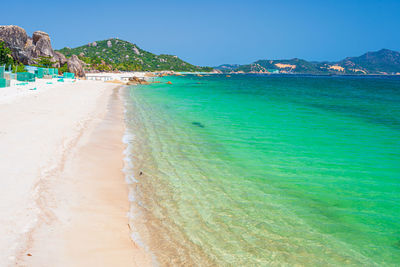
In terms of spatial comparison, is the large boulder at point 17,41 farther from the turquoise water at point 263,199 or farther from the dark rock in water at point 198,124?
the turquoise water at point 263,199

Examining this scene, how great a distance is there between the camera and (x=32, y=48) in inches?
3164

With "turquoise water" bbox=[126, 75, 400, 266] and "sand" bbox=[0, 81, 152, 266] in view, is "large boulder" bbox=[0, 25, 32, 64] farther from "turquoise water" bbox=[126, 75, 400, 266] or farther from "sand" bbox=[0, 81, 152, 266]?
"turquoise water" bbox=[126, 75, 400, 266]

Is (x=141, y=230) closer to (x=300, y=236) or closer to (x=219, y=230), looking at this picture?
(x=219, y=230)

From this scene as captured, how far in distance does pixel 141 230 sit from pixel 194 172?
388 cm

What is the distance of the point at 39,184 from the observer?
6.95m

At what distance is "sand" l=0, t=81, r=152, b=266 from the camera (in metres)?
4.65

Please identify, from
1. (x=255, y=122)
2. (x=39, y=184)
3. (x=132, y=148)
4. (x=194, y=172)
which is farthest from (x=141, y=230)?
(x=255, y=122)

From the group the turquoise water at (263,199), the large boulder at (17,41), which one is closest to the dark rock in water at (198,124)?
the turquoise water at (263,199)

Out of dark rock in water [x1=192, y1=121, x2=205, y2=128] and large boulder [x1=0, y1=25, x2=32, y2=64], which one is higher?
large boulder [x1=0, y1=25, x2=32, y2=64]

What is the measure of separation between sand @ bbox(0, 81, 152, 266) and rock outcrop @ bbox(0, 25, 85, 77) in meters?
65.5

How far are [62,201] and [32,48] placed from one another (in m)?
88.8

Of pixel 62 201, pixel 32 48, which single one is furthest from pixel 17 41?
pixel 62 201

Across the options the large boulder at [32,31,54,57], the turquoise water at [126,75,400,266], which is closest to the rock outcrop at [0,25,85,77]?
the large boulder at [32,31,54,57]

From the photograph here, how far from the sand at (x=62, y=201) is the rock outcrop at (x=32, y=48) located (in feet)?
215
